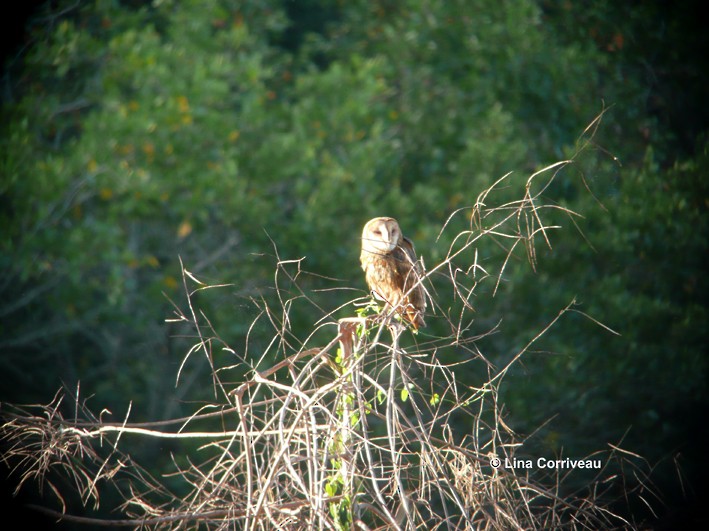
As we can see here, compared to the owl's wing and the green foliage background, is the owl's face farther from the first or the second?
the green foliage background

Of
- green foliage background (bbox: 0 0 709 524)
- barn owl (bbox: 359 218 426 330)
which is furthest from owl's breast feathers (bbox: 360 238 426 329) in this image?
green foliage background (bbox: 0 0 709 524)

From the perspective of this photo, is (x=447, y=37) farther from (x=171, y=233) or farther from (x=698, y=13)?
(x=171, y=233)

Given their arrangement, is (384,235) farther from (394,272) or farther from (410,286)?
(410,286)

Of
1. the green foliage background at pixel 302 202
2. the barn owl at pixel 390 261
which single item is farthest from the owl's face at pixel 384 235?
the green foliage background at pixel 302 202

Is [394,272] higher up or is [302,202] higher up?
[394,272]

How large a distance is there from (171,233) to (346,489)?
6.04 metres

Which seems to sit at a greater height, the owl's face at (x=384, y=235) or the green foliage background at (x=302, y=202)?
the owl's face at (x=384, y=235)

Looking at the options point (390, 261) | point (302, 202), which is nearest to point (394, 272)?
point (390, 261)

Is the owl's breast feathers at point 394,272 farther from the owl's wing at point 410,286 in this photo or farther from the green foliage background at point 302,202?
the green foliage background at point 302,202

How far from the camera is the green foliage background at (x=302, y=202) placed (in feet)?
25.0

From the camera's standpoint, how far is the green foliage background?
761 centimetres

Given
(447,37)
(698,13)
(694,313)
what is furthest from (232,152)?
(698,13)

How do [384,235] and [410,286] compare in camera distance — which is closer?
[410,286]

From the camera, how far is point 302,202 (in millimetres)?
8344
